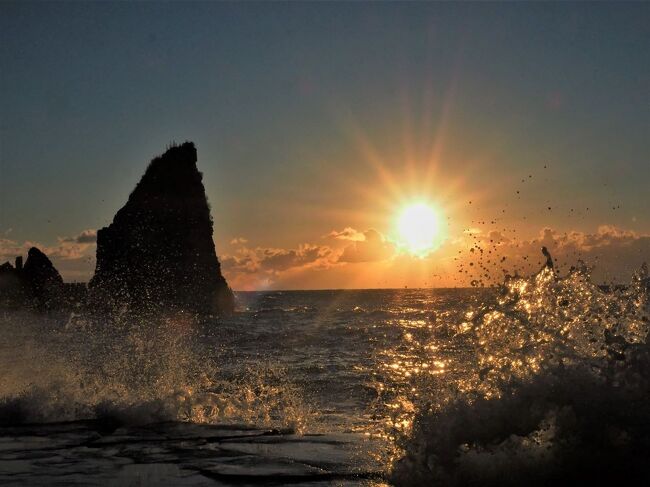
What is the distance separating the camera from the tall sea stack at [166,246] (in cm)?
6700

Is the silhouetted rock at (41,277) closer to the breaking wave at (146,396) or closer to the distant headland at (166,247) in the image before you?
the distant headland at (166,247)

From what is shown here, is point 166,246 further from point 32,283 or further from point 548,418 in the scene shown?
point 548,418

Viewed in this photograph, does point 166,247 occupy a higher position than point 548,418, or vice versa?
point 166,247

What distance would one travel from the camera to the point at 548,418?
630 centimetres

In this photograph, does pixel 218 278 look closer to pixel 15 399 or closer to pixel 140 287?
pixel 140 287

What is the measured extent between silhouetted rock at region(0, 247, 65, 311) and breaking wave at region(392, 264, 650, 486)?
274 ft

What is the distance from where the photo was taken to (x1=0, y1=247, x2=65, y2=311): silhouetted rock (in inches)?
3285

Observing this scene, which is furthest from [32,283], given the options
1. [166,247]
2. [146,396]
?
[146,396]

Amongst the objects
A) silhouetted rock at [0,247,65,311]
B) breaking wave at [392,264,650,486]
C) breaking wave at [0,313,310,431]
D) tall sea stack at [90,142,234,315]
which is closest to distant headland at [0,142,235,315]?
tall sea stack at [90,142,234,315]

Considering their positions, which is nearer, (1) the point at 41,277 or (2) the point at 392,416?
(2) the point at 392,416

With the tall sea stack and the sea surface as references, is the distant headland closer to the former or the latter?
the tall sea stack

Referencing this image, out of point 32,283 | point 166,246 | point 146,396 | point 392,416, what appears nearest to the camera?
point 392,416

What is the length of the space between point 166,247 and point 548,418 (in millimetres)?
63404

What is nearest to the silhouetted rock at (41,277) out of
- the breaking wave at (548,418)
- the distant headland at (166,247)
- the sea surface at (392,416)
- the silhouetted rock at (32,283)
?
the silhouetted rock at (32,283)
